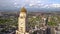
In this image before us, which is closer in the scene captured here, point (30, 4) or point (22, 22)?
point (22, 22)

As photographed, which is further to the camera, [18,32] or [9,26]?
[9,26]

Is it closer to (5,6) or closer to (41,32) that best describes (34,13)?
(41,32)

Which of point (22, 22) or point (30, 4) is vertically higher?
point (30, 4)

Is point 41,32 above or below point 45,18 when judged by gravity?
below

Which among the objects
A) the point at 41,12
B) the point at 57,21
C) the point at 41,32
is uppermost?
the point at 41,12

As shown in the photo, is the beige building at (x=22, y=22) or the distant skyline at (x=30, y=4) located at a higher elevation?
the distant skyline at (x=30, y=4)

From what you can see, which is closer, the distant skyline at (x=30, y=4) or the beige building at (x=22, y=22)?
the beige building at (x=22, y=22)

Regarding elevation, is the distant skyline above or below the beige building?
above

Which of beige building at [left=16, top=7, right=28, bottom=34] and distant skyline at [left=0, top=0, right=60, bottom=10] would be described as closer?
beige building at [left=16, top=7, right=28, bottom=34]

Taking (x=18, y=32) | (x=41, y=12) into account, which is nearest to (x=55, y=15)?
(x=41, y=12)

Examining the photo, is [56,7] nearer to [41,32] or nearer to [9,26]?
[41,32]
